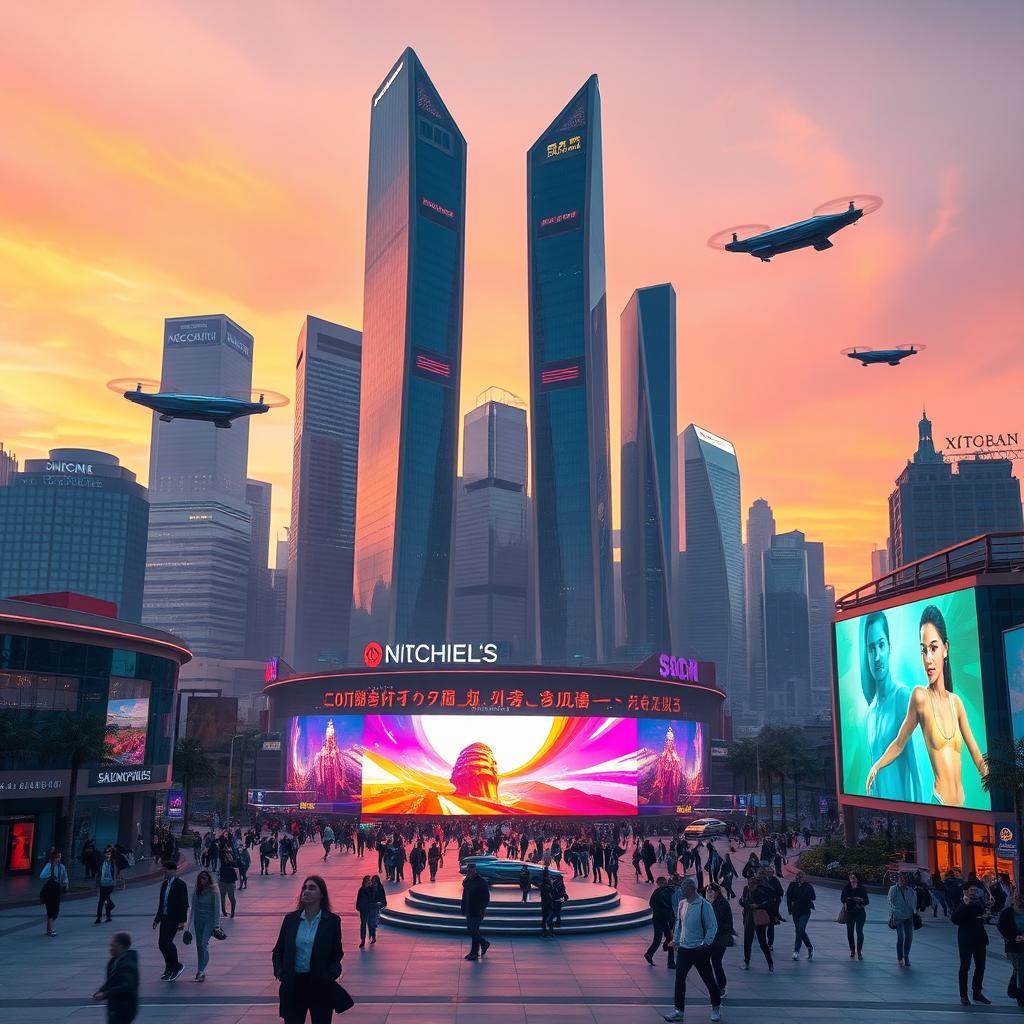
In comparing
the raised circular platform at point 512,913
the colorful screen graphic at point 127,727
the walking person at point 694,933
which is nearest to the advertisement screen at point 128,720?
the colorful screen graphic at point 127,727

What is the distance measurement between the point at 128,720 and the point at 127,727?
359 mm

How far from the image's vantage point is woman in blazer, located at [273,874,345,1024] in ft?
34.2

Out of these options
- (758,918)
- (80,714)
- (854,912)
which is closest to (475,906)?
(758,918)

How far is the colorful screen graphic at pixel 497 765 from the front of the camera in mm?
93562

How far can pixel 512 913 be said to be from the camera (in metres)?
28.2

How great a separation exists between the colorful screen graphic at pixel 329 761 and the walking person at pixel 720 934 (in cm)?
7999

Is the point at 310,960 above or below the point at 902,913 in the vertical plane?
above

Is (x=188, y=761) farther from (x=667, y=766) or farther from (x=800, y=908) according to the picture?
(x=800, y=908)

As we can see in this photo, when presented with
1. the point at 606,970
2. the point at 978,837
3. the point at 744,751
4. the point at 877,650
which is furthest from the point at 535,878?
the point at 744,751

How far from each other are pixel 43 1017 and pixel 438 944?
10629 mm

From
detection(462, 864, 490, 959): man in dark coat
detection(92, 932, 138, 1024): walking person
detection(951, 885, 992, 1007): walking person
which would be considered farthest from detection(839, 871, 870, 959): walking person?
detection(92, 932, 138, 1024): walking person

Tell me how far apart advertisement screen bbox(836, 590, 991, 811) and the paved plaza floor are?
663 inches

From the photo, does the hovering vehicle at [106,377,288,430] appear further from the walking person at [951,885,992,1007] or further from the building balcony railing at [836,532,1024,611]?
the walking person at [951,885,992,1007]

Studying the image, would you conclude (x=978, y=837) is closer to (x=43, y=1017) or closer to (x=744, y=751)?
(x=43, y=1017)
